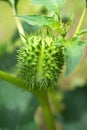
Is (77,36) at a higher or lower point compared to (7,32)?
lower

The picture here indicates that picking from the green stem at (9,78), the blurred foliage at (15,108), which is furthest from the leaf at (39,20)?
the blurred foliage at (15,108)

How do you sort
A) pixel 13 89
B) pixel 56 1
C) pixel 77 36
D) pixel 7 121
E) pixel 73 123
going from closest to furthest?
pixel 77 36 → pixel 56 1 → pixel 7 121 → pixel 13 89 → pixel 73 123

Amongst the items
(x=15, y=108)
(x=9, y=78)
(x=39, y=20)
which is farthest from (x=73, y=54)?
(x=15, y=108)

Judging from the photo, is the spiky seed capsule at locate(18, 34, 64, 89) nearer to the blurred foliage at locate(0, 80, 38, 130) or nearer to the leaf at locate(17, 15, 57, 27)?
the leaf at locate(17, 15, 57, 27)

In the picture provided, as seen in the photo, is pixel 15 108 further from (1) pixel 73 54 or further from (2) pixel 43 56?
(1) pixel 73 54

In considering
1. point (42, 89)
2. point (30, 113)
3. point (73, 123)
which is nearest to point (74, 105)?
point (73, 123)

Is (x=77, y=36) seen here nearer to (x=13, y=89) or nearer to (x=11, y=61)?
(x=13, y=89)
